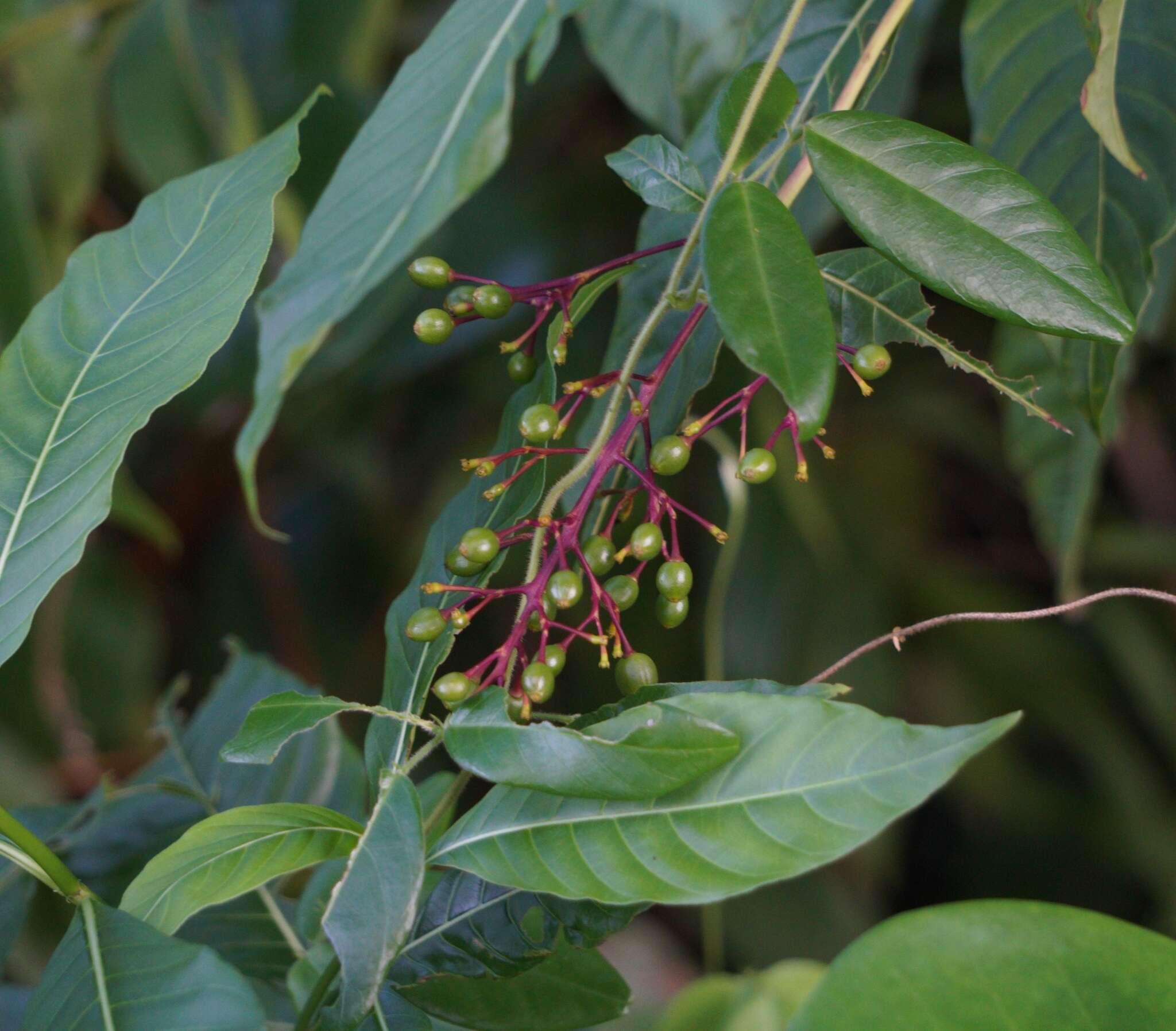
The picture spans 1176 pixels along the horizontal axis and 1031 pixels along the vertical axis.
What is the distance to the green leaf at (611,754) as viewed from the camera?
27 centimetres

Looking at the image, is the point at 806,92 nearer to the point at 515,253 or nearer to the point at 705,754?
the point at 705,754

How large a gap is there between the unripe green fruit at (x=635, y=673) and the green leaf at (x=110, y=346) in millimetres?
156

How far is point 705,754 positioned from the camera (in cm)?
27

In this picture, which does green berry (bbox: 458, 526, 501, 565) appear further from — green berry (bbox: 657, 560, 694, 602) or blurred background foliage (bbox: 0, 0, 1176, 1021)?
blurred background foliage (bbox: 0, 0, 1176, 1021)

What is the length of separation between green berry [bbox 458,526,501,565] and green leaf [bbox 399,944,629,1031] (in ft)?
0.42

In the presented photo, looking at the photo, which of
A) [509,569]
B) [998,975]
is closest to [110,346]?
Answer: [998,975]

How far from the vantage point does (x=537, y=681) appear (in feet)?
0.99

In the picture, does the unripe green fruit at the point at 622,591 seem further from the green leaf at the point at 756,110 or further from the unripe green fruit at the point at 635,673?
the green leaf at the point at 756,110

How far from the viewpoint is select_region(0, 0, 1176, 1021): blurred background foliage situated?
3.51ft

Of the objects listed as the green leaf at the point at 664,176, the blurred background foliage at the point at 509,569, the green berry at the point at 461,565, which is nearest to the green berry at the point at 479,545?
the green berry at the point at 461,565

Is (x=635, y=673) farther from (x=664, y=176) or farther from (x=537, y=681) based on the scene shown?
(x=664, y=176)

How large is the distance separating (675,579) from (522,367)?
0.32ft

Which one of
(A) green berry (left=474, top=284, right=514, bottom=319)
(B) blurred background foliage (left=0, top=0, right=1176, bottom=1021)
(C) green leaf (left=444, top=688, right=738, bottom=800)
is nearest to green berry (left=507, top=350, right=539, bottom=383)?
(A) green berry (left=474, top=284, right=514, bottom=319)

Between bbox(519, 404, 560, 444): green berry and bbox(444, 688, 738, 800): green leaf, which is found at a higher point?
bbox(519, 404, 560, 444): green berry
